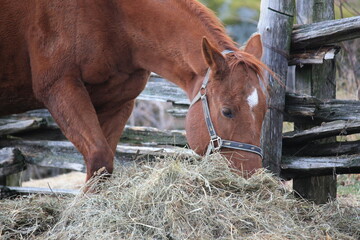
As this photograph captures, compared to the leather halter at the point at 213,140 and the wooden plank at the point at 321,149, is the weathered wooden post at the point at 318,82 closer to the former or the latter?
the wooden plank at the point at 321,149

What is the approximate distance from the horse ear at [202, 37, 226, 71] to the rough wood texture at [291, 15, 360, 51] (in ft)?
3.67

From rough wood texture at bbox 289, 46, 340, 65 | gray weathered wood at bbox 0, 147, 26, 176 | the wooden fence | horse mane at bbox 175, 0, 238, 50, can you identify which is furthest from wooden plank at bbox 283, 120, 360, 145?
gray weathered wood at bbox 0, 147, 26, 176

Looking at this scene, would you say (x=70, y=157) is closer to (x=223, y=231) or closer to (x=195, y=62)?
(x=195, y=62)

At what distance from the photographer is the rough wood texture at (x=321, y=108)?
445 cm

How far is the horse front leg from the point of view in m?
4.03

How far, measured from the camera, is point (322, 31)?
14.5ft

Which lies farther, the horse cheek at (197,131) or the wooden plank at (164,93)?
the wooden plank at (164,93)

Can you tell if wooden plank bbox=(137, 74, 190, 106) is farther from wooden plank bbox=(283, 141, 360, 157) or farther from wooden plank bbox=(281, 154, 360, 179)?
wooden plank bbox=(281, 154, 360, 179)

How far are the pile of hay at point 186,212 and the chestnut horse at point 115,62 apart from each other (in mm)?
439

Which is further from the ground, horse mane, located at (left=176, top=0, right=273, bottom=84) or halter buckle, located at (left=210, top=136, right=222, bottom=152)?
horse mane, located at (left=176, top=0, right=273, bottom=84)

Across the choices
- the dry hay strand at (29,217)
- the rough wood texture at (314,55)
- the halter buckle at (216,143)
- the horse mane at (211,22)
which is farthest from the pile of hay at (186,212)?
the rough wood texture at (314,55)

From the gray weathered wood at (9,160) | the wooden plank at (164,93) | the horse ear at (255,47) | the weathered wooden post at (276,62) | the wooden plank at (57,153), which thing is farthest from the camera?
the wooden plank at (164,93)

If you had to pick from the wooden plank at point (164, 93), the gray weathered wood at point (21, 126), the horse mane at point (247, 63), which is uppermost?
the horse mane at point (247, 63)

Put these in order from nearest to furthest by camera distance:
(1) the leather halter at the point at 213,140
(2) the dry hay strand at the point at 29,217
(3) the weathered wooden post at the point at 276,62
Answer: (2) the dry hay strand at the point at 29,217 → (1) the leather halter at the point at 213,140 → (3) the weathered wooden post at the point at 276,62
